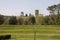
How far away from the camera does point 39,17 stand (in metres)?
12.3

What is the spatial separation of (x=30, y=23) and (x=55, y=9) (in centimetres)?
410

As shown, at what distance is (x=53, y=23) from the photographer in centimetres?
1310

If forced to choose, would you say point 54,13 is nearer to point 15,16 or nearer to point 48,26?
point 48,26

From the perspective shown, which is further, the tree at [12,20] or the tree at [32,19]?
the tree at [32,19]

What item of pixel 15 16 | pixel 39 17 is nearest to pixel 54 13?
pixel 39 17

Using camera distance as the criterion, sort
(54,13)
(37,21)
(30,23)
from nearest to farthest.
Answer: (30,23)
(37,21)
(54,13)

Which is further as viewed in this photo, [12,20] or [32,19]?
[32,19]

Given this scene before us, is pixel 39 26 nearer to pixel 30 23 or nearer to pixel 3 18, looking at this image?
pixel 30 23

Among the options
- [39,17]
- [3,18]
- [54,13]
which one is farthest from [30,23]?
[54,13]

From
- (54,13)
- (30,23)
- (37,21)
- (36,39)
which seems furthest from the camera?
(54,13)

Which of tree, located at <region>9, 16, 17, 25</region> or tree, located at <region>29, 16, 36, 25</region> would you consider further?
tree, located at <region>29, 16, 36, 25</region>

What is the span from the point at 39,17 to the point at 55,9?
3542 millimetres

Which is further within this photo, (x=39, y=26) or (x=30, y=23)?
(x=39, y=26)

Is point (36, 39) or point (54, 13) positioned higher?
point (54, 13)
